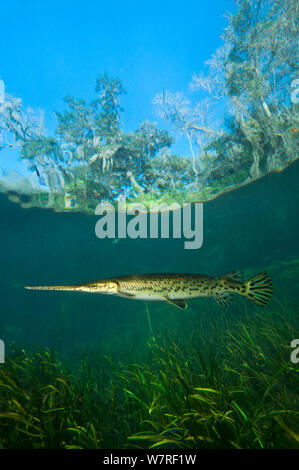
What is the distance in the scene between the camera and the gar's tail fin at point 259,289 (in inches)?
159

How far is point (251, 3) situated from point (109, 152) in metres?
9.85

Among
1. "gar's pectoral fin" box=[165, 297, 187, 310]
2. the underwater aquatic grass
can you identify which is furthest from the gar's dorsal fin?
the underwater aquatic grass

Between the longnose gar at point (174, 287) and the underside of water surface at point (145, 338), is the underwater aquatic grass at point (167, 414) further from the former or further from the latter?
the longnose gar at point (174, 287)

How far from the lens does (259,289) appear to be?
4.10 meters

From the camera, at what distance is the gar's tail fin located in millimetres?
4035

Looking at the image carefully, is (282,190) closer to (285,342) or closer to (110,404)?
(285,342)

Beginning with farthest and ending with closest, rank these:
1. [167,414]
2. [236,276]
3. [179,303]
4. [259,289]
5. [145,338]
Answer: [145,338] < [236,276] < [179,303] < [259,289] < [167,414]

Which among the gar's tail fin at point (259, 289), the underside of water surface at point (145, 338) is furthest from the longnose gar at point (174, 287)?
the underside of water surface at point (145, 338)

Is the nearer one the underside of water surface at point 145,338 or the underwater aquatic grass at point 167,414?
the underwater aquatic grass at point 167,414

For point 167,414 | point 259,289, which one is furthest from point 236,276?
point 167,414

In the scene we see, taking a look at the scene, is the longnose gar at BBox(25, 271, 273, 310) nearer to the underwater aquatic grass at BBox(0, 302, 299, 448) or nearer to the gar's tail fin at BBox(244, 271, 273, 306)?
the gar's tail fin at BBox(244, 271, 273, 306)

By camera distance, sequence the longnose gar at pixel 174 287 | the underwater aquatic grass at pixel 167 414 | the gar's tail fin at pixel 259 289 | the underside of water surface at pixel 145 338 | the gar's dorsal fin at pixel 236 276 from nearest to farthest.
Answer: the underwater aquatic grass at pixel 167 414 < the underside of water surface at pixel 145 338 < the gar's tail fin at pixel 259 289 < the longnose gar at pixel 174 287 < the gar's dorsal fin at pixel 236 276

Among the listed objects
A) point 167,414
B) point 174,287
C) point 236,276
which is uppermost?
point 236,276

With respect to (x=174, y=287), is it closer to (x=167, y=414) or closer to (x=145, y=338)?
(x=167, y=414)
